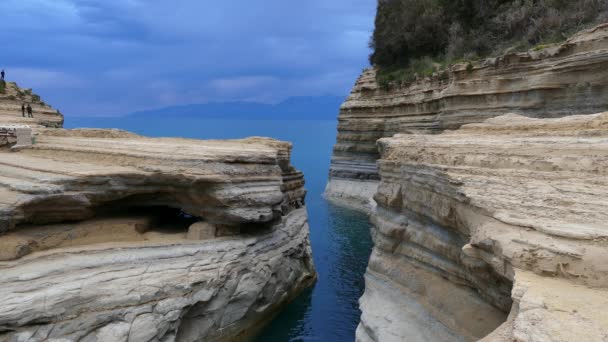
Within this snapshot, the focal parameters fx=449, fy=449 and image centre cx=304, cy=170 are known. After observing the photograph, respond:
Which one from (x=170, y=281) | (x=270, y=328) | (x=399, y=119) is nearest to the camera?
(x=170, y=281)

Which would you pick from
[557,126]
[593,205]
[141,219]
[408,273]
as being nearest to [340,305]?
[408,273]

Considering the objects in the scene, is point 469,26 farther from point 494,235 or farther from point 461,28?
point 494,235

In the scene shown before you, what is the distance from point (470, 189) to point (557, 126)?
→ 138 inches

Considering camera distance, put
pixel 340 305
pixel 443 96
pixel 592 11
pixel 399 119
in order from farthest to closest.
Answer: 1. pixel 399 119
2. pixel 443 96
3. pixel 592 11
4. pixel 340 305

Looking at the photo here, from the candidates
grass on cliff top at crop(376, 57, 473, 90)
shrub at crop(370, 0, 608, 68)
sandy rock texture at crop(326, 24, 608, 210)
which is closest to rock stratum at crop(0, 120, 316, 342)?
sandy rock texture at crop(326, 24, 608, 210)

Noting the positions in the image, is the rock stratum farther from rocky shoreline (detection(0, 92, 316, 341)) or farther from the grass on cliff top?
the grass on cliff top

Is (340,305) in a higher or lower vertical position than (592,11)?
lower

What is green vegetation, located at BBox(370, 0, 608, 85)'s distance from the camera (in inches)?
911

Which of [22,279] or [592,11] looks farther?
[592,11]

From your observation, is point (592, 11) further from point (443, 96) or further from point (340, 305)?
point (340, 305)

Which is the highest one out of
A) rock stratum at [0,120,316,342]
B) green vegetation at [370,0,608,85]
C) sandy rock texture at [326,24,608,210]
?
green vegetation at [370,0,608,85]

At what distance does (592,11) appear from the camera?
73.8ft

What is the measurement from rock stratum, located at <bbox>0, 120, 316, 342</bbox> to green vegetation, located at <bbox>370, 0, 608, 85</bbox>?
51.1ft

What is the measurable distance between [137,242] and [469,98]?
59.0ft
